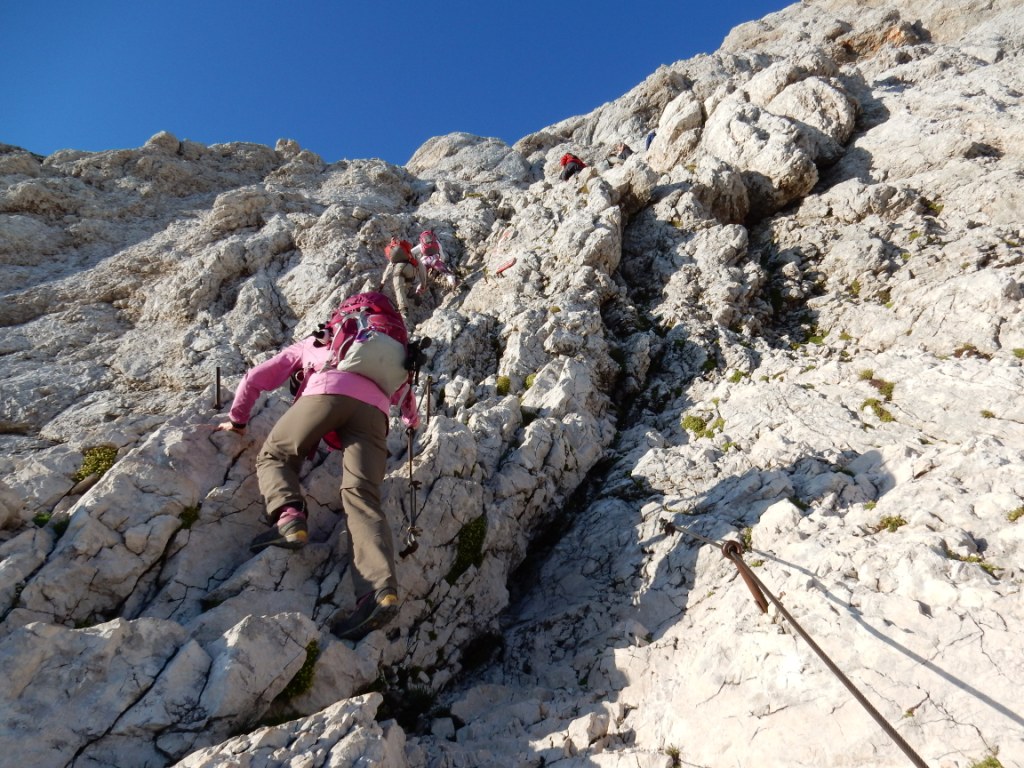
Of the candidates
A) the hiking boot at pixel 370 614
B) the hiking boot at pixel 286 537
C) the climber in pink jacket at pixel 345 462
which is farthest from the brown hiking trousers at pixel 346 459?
the hiking boot at pixel 370 614

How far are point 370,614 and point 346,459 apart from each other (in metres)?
2.45

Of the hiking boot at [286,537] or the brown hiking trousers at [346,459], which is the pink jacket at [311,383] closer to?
the brown hiking trousers at [346,459]

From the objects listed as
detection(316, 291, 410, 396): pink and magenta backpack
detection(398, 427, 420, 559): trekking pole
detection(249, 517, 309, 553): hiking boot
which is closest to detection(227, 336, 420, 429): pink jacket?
detection(316, 291, 410, 396): pink and magenta backpack

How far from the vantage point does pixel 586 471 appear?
12266mm

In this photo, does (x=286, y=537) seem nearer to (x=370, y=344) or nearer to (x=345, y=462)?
(x=345, y=462)

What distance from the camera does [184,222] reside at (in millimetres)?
25328

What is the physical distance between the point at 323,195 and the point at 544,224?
1409cm

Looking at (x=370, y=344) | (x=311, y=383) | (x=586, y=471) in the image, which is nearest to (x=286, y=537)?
(x=311, y=383)

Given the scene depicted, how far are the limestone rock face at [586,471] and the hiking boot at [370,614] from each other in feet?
0.74

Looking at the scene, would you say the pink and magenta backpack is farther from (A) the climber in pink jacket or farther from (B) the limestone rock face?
(B) the limestone rock face

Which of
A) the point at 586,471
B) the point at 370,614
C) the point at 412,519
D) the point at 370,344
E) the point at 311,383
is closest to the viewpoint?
the point at 370,614

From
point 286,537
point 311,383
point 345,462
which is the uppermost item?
point 311,383

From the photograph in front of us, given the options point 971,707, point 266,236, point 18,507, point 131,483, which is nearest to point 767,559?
point 971,707

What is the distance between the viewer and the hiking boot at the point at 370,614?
7668 mm
